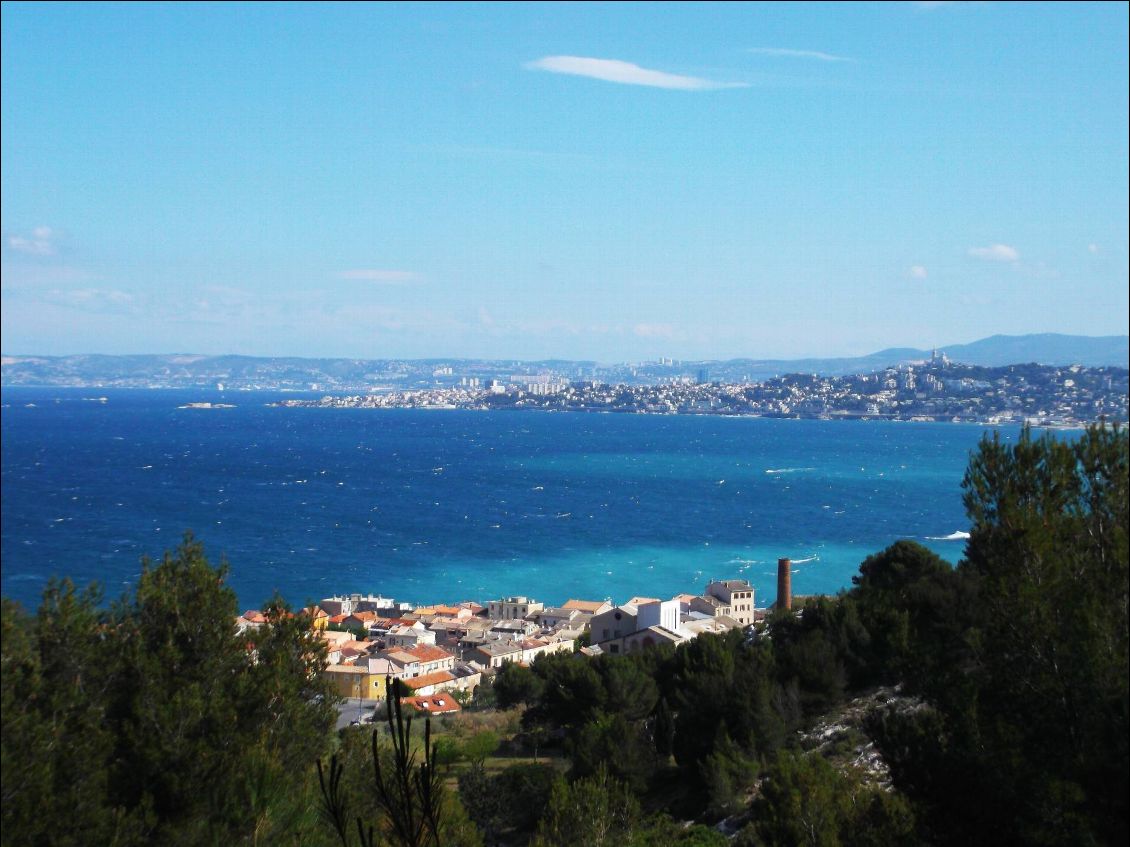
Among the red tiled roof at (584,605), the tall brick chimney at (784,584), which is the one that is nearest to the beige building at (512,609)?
the red tiled roof at (584,605)

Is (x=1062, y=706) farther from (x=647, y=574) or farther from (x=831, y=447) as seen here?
(x=831, y=447)

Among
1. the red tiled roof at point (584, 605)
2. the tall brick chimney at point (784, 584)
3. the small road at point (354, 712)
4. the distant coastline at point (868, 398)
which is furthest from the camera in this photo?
the distant coastline at point (868, 398)

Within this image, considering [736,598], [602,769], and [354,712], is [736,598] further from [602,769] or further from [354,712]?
[602,769]

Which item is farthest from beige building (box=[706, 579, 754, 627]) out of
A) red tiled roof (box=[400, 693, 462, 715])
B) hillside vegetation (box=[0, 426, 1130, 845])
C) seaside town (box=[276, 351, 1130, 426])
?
seaside town (box=[276, 351, 1130, 426])

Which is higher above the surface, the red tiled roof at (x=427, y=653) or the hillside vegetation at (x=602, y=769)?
the hillside vegetation at (x=602, y=769)

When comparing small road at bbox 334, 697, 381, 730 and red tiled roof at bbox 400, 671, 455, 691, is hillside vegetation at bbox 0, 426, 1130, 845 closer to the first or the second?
small road at bbox 334, 697, 381, 730

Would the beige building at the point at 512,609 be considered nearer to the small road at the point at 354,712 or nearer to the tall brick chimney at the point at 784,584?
the tall brick chimney at the point at 784,584
